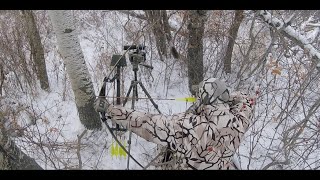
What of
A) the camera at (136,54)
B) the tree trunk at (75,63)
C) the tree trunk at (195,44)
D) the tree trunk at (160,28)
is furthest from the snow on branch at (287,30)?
the tree trunk at (75,63)

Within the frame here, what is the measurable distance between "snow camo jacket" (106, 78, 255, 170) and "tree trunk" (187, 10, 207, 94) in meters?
1.73

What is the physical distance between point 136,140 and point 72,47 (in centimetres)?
126

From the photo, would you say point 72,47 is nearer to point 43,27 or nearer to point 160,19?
point 160,19

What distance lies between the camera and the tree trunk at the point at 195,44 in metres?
4.07

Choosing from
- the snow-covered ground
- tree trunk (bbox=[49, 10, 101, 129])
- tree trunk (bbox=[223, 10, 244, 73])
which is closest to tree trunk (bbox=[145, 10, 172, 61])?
the snow-covered ground

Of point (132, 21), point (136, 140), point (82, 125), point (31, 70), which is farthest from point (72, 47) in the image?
point (132, 21)

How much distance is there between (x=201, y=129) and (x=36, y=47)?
3117 millimetres

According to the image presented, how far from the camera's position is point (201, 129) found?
8.02ft

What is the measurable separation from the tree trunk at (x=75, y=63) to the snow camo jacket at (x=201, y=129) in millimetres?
1059

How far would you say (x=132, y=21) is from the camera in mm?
6402

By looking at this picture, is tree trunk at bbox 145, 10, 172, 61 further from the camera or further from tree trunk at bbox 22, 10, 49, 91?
the camera

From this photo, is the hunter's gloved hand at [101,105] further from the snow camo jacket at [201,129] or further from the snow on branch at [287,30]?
the snow on branch at [287,30]

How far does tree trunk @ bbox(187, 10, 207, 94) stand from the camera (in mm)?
4070

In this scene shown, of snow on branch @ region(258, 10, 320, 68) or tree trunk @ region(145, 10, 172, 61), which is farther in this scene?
tree trunk @ region(145, 10, 172, 61)
